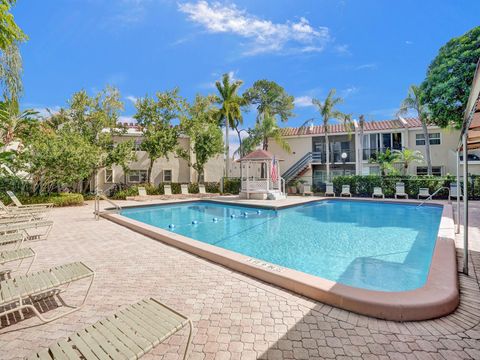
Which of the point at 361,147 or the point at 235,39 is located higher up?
the point at 235,39

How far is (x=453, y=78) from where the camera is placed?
44.3ft

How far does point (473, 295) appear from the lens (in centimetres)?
367

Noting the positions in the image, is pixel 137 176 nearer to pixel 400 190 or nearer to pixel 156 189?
pixel 156 189

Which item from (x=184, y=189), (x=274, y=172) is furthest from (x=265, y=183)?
(x=184, y=189)

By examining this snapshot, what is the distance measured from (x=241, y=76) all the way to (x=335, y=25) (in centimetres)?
1400

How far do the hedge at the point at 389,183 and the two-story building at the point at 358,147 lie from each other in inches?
137

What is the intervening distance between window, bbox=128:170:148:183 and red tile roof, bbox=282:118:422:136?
15888 millimetres

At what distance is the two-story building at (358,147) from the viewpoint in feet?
76.9

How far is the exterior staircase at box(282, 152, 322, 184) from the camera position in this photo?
26.6 meters

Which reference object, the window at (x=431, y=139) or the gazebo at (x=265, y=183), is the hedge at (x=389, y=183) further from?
the window at (x=431, y=139)

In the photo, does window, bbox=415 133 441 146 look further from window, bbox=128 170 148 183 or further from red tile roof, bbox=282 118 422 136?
window, bbox=128 170 148 183

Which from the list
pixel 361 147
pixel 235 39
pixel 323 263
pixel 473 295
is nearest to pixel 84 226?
pixel 323 263

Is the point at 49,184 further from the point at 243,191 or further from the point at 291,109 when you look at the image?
the point at 291,109

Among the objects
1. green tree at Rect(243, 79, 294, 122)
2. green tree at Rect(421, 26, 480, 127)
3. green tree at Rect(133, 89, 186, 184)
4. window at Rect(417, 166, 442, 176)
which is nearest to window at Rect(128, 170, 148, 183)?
green tree at Rect(133, 89, 186, 184)
